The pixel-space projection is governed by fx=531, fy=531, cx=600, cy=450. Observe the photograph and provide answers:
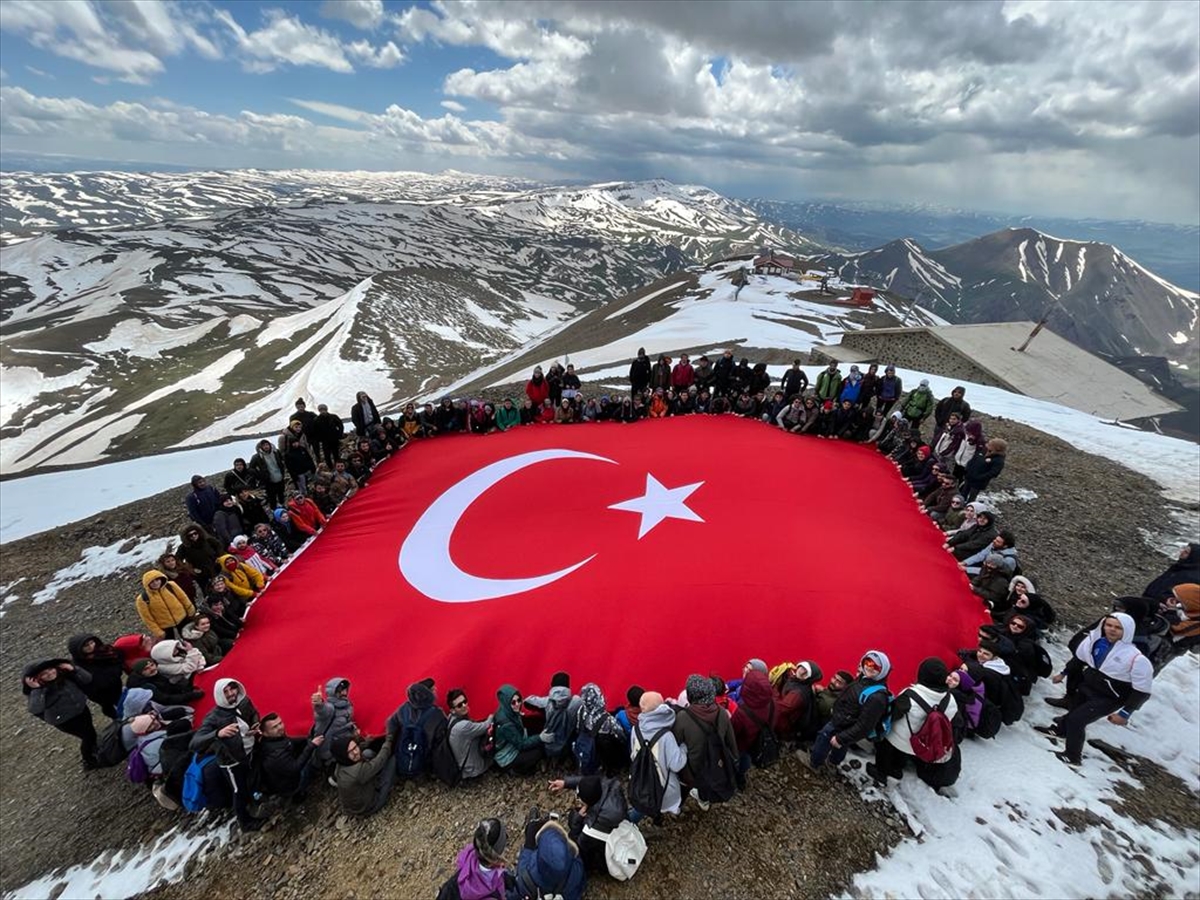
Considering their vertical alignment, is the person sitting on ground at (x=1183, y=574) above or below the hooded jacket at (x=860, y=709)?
above

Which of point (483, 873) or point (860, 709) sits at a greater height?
point (860, 709)

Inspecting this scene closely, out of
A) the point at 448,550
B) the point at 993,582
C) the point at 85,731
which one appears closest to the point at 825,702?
the point at 993,582

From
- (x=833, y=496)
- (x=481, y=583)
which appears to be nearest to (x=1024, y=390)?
(x=833, y=496)

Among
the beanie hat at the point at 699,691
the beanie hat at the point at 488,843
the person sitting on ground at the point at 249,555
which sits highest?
the beanie hat at the point at 699,691

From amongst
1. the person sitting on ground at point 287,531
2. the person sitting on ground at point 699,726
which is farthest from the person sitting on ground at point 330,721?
the person sitting on ground at point 287,531

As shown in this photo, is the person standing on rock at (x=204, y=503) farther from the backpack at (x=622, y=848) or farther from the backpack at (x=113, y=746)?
the backpack at (x=622, y=848)

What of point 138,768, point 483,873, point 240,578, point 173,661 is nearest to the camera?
point 483,873

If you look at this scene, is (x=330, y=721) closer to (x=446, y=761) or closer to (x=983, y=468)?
(x=446, y=761)
